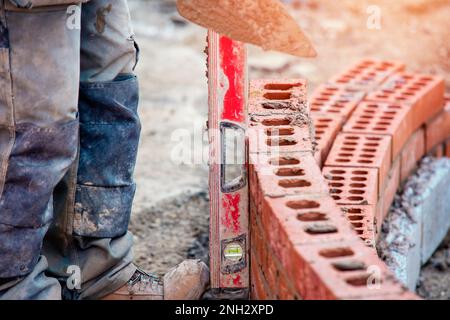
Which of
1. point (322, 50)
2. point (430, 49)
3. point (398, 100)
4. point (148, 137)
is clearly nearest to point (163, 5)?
point (322, 50)

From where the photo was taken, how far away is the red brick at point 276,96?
392 centimetres

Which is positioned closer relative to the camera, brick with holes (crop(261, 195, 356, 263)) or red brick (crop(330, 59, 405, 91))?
brick with holes (crop(261, 195, 356, 263))

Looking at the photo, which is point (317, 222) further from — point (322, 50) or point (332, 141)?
point (322, 50)

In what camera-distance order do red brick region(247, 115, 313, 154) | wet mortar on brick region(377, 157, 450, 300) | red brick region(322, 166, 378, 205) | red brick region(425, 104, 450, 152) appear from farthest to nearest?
red brick region(425, 104, 450, 152), wet mortar on brick region(377, 157, 450, 300), red brick region(322, 166, 378, 205), red brick region(247, 115, 313, 154)

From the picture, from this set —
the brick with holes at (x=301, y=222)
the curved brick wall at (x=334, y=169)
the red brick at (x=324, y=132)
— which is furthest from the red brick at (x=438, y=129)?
the brick with holes at (x=301, y=222)

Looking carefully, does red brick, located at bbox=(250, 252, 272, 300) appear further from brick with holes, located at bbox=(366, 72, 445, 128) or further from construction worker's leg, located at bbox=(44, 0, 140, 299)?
brick with holes, located at bbox=(366, 72, 445, 128)

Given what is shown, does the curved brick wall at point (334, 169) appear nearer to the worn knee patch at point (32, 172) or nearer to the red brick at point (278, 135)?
the red brick at point (278, 135)

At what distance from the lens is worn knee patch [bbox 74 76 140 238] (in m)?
3.66

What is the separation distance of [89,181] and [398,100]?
2.27 m

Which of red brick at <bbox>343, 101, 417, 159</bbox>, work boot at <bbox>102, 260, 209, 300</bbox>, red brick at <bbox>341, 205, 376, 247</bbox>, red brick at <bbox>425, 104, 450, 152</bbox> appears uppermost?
red brick at <bbox>343, 101, 417, 159</bbox>

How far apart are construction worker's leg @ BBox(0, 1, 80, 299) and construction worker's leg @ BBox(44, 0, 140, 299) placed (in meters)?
0.29

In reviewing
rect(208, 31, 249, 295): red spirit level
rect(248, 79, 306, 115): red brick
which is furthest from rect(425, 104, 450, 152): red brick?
rect(208, 31, 249, 295): red spirit level
